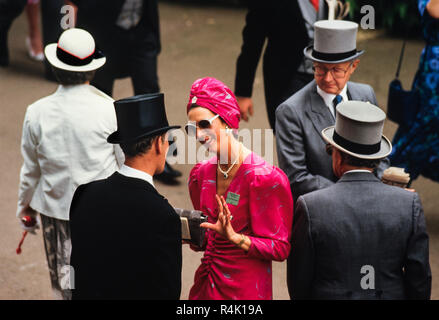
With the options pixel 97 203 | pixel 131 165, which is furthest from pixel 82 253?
pixel 131 165

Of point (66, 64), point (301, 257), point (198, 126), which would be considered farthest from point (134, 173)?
point (66, 64)

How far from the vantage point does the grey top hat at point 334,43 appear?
344 cm

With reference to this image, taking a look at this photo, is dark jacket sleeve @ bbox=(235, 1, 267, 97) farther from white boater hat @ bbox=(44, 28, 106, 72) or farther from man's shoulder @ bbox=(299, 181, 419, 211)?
man's shoulder @ bbox=(299, 181, 419, 211)

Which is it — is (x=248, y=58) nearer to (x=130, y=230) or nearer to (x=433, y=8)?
(x=433, y=8)

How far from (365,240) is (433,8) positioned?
2457 mm

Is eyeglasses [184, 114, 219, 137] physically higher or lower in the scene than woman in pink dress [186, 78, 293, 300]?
higher

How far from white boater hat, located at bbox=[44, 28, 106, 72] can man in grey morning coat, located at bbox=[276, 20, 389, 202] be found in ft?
3.82

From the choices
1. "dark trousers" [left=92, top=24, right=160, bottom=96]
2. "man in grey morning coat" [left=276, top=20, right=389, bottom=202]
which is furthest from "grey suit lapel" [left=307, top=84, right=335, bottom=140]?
"dark trousers" [left=92, top=24, right=160, bottom=96]

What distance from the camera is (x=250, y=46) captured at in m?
4.62

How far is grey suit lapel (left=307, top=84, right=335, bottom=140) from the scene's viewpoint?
347 cm

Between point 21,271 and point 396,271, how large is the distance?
3.03 m

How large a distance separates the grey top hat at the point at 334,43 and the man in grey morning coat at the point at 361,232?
71 centimetres
